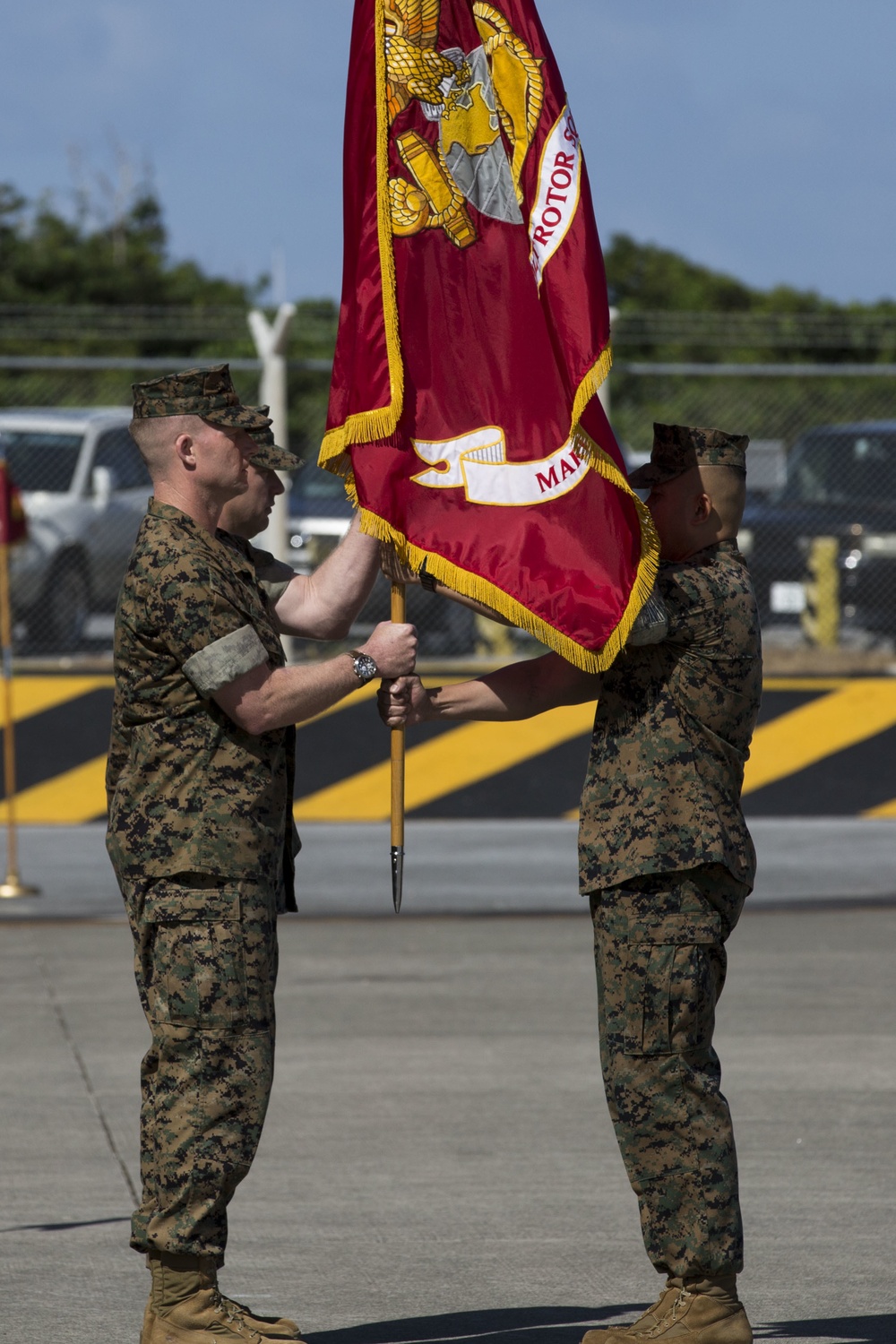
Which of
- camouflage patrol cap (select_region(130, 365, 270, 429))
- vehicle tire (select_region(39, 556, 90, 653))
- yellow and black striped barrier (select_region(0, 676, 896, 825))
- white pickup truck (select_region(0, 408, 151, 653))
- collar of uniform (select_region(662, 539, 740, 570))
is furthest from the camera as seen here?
white pickup truck (select_region(0, 408, 151, 653))

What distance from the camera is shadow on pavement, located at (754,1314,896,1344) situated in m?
4.58

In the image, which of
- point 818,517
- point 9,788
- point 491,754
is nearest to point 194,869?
point 9,788

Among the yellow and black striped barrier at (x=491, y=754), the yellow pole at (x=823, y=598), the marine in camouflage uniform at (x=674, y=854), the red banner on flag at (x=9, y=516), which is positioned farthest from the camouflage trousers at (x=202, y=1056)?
the yellow pole at (x=823, y=598)

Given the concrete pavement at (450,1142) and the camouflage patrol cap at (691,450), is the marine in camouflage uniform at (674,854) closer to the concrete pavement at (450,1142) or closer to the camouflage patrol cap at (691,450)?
the camouflage patrol cap at (691,450)

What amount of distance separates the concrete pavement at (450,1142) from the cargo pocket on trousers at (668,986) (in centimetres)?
74

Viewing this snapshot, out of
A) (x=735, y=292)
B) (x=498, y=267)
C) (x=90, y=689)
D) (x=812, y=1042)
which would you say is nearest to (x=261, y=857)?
(x=498, y=267)

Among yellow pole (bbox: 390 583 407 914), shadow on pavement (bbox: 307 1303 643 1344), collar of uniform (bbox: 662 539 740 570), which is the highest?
collar of uniform (bbox: 662 539 740 570)

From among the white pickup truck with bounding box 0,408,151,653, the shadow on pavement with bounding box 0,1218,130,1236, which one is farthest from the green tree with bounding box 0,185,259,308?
the shadow on pavement with bounding box 0,1218,130,1236

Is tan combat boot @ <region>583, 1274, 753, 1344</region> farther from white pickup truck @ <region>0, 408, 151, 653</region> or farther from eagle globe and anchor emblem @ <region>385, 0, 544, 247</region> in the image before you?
white pickup truck @ <region>0, 408, 151, 653</region>

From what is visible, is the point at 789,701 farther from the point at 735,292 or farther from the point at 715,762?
the point at 735,292

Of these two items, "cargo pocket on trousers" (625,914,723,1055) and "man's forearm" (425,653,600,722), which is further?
"man's forearm" (425,653,600,722)

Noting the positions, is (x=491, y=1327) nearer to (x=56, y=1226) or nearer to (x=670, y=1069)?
(x=670, y=1069)

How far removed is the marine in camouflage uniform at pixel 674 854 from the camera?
4.40 m

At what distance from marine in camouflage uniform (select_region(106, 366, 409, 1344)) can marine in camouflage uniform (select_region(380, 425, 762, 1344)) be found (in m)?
0.42
